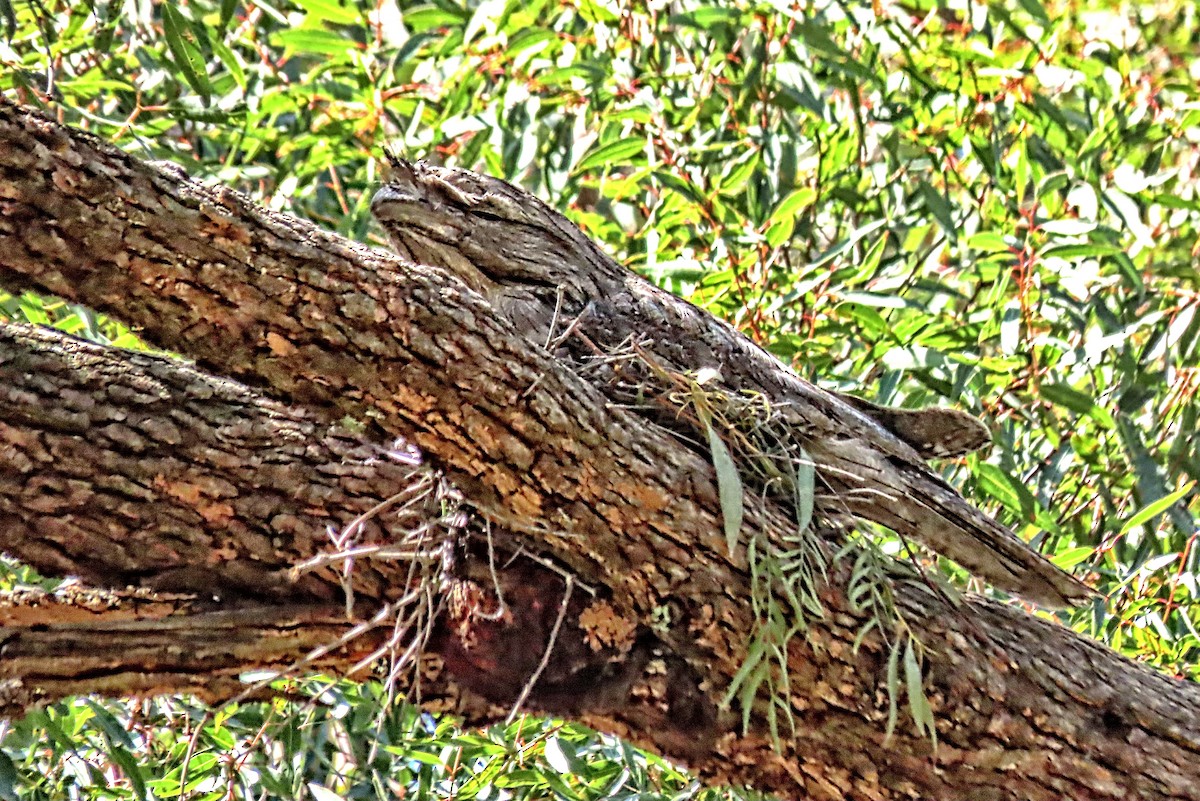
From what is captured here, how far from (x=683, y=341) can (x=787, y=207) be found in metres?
0.75

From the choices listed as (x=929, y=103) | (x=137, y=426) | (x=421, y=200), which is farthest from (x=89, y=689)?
(x=929, y=103)

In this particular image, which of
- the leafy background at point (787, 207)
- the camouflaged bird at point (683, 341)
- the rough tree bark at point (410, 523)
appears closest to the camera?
the rough tree bark at point (410, 523)

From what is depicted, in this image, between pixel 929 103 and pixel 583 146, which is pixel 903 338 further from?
pixel 583 146

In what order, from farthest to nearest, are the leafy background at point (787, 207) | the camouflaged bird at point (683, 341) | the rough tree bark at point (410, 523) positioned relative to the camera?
the leafy background at point (787, 207) → the camouflaged bird at point (683, 341) → the rough tree bark at point (410, 523)

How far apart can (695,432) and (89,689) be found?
714 millimetres

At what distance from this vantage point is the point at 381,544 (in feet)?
4.52

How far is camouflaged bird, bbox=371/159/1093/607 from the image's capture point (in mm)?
1611

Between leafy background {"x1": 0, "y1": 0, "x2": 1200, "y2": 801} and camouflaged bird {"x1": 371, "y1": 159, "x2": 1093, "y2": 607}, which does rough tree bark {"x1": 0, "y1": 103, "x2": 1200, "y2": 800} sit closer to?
camouflaged bird {"x1": 371, "y1": 159, "x2": 1093, "y2": 607}

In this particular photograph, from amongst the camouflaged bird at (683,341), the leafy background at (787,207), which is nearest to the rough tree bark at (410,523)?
the camouflaged bird at (683,341)

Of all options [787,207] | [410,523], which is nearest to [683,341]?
[410,523]

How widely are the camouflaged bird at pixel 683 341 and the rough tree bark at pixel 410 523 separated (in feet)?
0.39

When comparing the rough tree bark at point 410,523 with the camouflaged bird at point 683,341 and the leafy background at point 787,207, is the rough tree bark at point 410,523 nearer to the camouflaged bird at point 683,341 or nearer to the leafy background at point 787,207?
the camouflaged bird at point 683,341

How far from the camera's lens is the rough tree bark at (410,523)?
3.84 ft

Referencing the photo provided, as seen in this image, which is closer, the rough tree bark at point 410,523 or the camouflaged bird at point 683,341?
the rough tree bark at point 410,523
